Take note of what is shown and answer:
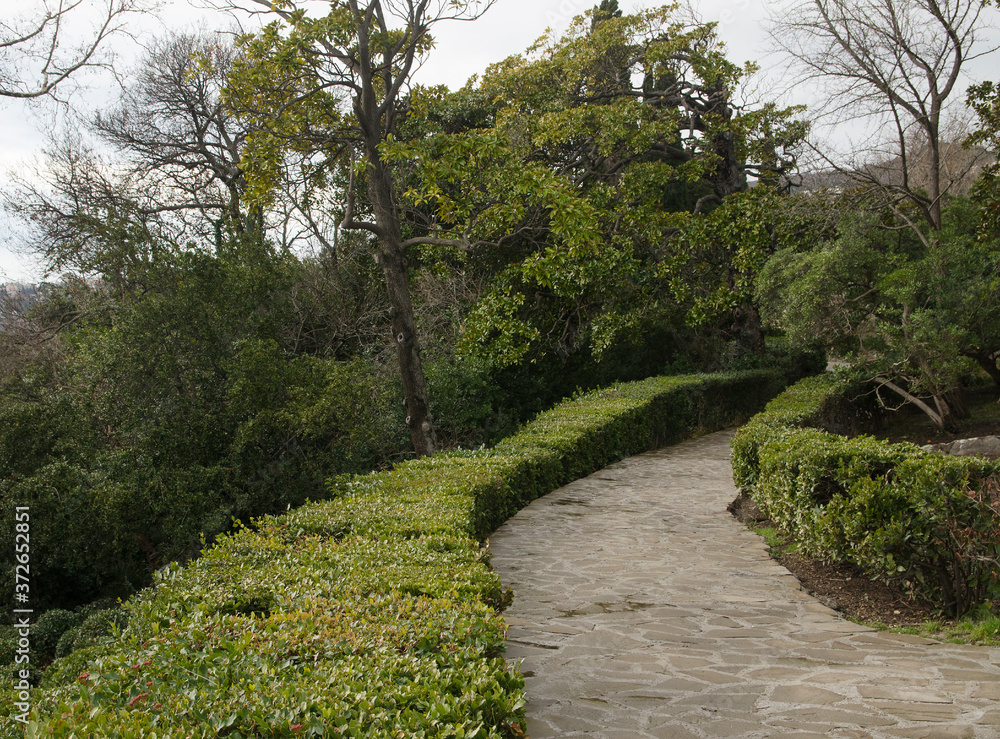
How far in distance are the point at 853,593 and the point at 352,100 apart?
9.83 meters

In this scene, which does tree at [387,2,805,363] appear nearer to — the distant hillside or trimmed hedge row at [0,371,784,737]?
the distant hillside

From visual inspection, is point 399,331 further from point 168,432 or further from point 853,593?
point 853,593

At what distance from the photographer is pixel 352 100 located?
1193 cm

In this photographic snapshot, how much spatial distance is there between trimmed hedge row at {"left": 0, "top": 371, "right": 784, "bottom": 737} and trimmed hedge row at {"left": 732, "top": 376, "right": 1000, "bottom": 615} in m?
3.09

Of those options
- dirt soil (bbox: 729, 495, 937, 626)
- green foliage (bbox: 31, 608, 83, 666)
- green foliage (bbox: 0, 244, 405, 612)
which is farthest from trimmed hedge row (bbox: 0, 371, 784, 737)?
green foliage (bbox: 0, 244, 405, 612)

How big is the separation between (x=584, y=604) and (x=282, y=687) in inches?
137

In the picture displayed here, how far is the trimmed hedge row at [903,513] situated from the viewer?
17.7ft

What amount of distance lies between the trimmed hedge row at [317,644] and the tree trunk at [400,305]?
5.20 metres

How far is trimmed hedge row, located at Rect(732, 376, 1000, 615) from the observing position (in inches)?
213

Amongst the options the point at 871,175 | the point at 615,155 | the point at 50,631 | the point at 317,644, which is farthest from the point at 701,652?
the point at 615,155

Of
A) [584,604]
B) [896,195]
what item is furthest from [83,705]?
[896,195]

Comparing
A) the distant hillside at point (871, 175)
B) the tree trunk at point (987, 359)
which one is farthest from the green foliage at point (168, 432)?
the tree trunk at point (987, 359)

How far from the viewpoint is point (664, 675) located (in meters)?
4.43

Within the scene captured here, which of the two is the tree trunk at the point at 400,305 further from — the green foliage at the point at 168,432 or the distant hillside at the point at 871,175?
the distant hillside at the point at 871,175
